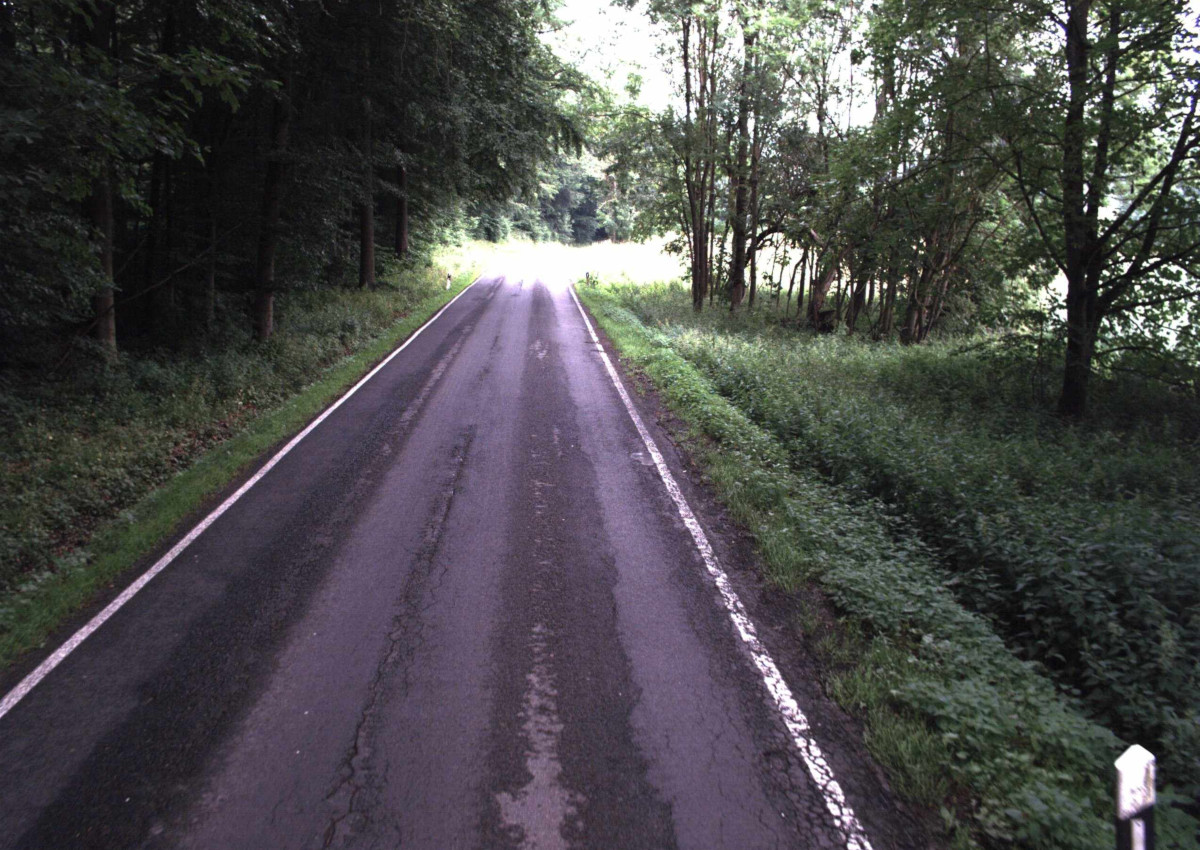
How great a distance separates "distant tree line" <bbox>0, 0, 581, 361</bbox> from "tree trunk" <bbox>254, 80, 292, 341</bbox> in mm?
41

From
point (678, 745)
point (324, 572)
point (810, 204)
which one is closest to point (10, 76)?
point (324, 572)

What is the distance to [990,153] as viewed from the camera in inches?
450

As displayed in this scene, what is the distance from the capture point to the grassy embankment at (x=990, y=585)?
3.32m

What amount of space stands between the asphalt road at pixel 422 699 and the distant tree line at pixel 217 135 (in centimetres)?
428

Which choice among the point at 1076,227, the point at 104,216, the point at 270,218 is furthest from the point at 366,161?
the point at 1076,227

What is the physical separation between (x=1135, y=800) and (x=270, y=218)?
1592cm

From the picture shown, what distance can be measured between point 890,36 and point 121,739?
45.7ft

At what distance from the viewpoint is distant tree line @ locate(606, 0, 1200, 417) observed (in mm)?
9508

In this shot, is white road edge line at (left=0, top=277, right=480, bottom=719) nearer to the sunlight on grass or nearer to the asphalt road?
the asphalt road

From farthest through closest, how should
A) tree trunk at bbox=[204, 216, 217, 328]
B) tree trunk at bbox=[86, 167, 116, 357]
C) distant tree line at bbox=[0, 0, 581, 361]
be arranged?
tree trunk at bbox=[204, 216, 217, 328] → tree trunk at bbox=[86, 167, 116, 357] → distant tree line at bbox=[0, 0, 581, 361]

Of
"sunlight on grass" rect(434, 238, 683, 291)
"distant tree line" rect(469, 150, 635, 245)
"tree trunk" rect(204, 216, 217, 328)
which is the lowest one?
"tree trunk" rect(204, 216, 217, 328)

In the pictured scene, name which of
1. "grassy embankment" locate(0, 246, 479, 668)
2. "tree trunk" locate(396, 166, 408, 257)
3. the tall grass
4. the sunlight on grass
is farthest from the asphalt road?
"tree trunk" locate(396, 166, 408, 257)

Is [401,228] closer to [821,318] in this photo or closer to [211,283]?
[211,283]

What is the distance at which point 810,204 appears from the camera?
60.3 ft
